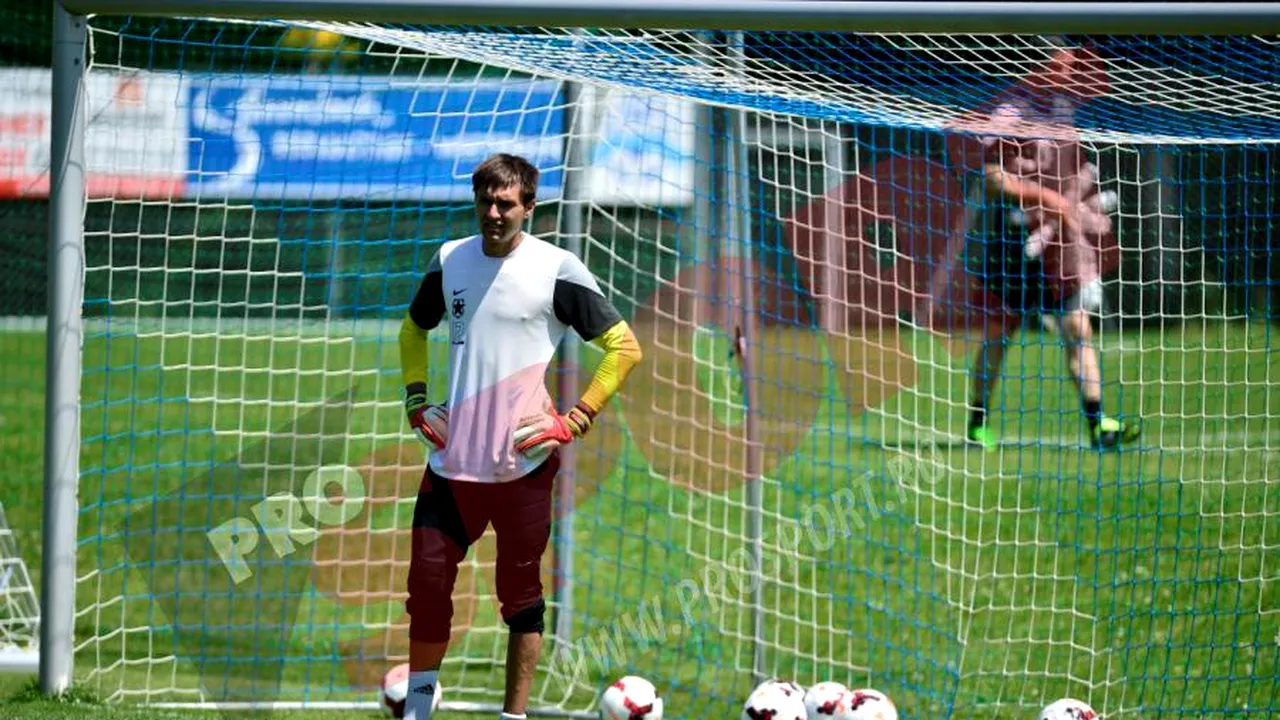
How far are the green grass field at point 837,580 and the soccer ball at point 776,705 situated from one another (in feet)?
1.69

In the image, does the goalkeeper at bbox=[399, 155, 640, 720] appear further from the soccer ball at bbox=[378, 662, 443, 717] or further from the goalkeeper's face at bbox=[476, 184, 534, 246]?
the soccer ball at bbox=[378, 662, 443, 717]

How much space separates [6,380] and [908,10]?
7.73 metres

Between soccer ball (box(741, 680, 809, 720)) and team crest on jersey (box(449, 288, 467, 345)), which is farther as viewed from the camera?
soccer ball (box(741, 680, 809, 720))

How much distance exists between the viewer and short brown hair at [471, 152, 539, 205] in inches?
161

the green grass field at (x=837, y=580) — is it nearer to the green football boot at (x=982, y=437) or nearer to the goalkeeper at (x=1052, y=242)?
the green football boot at (x=982, y=437)

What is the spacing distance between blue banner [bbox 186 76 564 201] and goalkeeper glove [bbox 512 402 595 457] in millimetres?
1587

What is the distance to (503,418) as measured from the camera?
4094mm

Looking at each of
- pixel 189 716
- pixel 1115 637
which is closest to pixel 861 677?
pixel 1115 637

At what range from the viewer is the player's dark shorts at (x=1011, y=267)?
6867 millimetres

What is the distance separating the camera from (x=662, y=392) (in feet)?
27.2

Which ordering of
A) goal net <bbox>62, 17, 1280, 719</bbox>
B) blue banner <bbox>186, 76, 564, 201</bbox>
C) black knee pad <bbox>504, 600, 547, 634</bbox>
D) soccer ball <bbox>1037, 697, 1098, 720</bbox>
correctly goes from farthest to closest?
blue banner <bbox>186, 76, 564, 201</bbox> < goal net <bbox>62, 17, 1280, 719</bbox> < soccer ball <bbox>1037, 697, 1098, 720</bbox> < black knee pad <bbox>504, 600, 547, 634</bbox>

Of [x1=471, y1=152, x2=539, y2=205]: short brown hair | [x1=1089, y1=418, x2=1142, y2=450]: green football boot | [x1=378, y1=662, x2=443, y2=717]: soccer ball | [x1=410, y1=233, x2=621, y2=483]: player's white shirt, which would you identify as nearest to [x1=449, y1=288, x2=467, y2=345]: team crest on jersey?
[x1=410, y1=233, x2=621, y2=483]: player's white shirt

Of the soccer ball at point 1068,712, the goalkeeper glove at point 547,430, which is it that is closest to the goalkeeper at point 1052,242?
the soccer ball at point 1068,712

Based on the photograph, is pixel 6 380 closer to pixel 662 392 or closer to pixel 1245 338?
pixel 662 392
